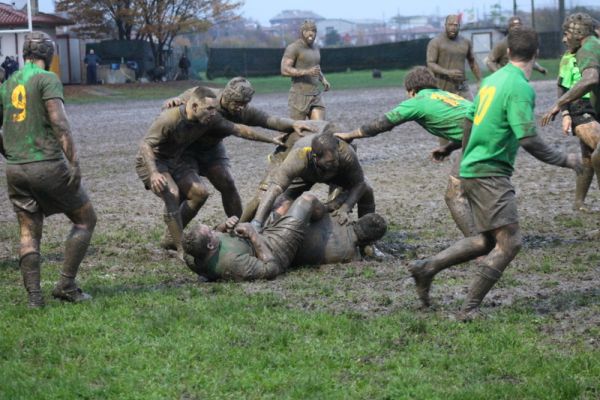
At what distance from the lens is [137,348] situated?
691 cm

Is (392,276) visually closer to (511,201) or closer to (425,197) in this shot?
(511,201)

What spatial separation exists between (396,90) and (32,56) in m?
31.1

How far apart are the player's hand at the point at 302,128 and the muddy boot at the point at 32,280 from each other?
10.2 feet

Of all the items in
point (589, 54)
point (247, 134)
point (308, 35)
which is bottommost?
point (247, 134)

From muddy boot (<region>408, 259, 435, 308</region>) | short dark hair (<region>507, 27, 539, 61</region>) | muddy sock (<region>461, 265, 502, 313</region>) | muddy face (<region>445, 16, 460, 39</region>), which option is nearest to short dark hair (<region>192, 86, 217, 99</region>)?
muddy boot (<region>408, 259, 435, 308</region>)

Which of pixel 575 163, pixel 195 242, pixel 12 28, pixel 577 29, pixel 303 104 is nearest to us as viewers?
pixel 575 163

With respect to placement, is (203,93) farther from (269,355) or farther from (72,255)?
(269,355)

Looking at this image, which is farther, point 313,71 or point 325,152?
point 313,71

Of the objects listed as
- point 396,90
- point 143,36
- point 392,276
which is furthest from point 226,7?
point 392,276

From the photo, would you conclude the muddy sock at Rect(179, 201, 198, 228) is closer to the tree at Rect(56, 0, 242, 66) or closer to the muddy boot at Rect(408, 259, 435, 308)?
the muddy boot at Rect(408, 259, 435, 308)

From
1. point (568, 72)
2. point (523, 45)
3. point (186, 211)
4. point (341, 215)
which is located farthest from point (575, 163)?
point (568, 72)

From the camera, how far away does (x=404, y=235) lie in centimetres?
1112

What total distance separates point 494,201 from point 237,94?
3.23 meters

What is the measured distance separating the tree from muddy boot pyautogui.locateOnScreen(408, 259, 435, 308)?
51.5 m
